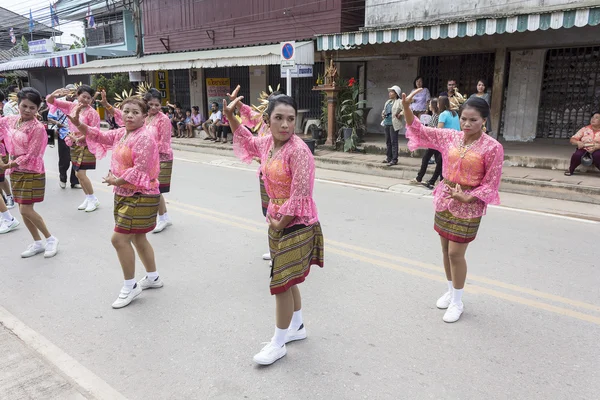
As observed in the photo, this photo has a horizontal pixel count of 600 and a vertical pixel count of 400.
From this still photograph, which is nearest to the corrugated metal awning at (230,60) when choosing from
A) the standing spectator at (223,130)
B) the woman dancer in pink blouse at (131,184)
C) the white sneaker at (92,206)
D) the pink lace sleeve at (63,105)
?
the standing spectator at (223,130)

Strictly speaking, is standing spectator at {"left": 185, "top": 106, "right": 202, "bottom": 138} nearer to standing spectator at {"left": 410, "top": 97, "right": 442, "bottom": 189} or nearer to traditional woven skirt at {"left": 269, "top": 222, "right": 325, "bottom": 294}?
standing spectator at {"left": 410, "top": 97, "right": 442, "bottom": 189}

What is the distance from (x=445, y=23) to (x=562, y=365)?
7709mm

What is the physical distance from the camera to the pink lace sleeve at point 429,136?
3488 mm

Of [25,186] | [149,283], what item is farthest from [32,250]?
[149,283]

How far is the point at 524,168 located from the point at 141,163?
8.18 m

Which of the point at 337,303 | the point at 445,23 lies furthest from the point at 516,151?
the point at 337,303

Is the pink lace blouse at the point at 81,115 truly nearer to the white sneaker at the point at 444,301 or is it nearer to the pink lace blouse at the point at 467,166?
the pink lace blouse at the point at 467,166

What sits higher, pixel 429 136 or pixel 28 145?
pixel 429 136

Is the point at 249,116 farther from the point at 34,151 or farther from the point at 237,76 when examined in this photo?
the point at 237,76

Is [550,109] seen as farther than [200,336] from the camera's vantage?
Yes

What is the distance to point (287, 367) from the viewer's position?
296cm

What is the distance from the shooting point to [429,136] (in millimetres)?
3555

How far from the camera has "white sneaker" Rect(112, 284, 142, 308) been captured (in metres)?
3.80

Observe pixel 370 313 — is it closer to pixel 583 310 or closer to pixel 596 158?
pixel 583 310
